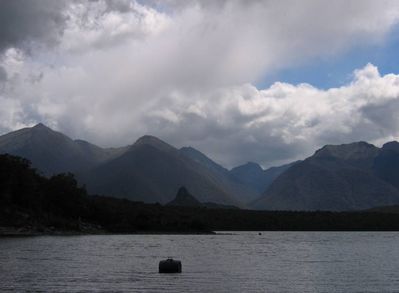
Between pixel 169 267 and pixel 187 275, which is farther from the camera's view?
pixel 169 267

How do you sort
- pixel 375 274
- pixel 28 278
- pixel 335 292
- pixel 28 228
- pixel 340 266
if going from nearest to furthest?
pixel 335 292, pixel 28 278, pixel 375 274, pixel 340 266, pixel 28 228

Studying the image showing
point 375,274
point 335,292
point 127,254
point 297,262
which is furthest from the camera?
point 127,254

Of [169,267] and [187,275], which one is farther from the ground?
[169,267]

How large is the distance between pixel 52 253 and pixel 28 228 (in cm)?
8570

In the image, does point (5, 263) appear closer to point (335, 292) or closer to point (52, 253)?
point (52, 253)

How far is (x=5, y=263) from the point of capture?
8569 cm

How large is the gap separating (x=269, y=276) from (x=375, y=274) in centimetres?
1769

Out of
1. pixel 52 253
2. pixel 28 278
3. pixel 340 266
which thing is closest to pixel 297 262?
pixel 340 266

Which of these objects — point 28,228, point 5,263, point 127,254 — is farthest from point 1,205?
point 5,263

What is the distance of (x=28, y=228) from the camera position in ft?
631

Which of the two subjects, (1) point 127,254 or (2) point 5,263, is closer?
(2) point 5,263

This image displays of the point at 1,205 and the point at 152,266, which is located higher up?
the point at 1,205

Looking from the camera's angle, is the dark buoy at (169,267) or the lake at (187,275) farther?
the dark buoy at (169,267)

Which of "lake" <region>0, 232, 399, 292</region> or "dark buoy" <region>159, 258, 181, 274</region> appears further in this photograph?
"dark buoy" <region>159, 258, 181, 274</region>
